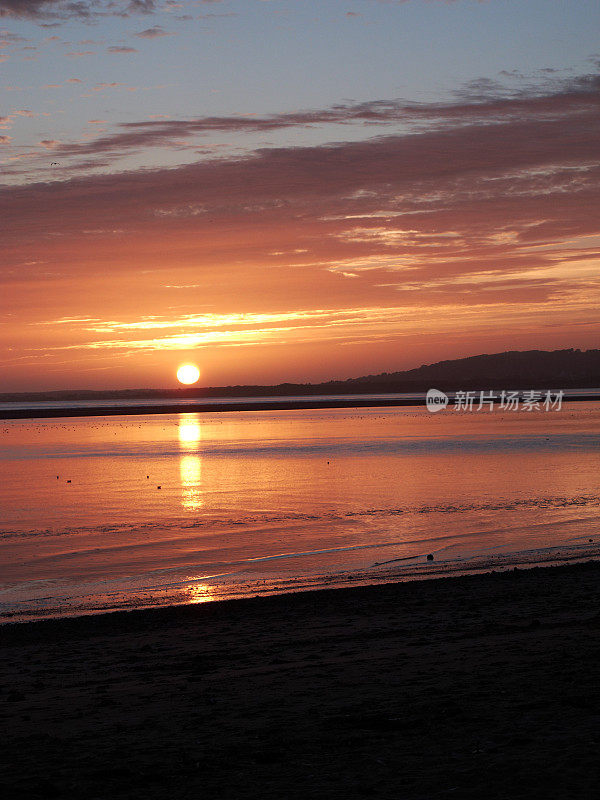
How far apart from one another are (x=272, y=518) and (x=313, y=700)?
1657 cm

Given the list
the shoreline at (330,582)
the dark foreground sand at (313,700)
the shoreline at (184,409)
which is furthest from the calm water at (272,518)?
the shoreline at (184,409)

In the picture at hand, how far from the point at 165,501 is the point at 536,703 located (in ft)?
75.3

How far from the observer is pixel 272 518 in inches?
992

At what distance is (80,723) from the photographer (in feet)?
27.2

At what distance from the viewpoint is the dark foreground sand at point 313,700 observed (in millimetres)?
6598

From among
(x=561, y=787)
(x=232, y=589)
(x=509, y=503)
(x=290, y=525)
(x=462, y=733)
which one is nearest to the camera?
Result: (x=561, y=787)

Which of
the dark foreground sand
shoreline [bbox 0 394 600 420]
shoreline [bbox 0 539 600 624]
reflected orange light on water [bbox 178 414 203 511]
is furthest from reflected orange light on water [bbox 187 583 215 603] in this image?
shoreline [bbox 0 394 600 420]

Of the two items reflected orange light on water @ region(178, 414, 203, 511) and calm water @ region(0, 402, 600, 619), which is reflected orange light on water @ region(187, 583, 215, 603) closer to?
calm water @ region(0, 402, 600, 619)

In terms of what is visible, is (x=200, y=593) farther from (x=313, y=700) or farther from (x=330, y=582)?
(x=313, y=700)

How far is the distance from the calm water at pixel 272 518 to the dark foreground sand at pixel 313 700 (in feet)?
10.4

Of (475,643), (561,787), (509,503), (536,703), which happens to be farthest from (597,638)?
(509,503)

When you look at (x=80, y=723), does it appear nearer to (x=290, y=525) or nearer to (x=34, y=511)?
(x=290, y=525)

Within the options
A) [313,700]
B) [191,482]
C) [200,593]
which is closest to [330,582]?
[200,593]

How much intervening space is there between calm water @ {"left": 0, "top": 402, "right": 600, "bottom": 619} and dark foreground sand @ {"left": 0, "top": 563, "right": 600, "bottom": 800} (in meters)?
3.16
